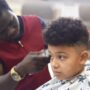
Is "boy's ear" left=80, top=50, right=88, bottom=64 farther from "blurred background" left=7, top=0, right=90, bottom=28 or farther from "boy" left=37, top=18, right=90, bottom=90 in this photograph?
"blurred background" left=7, top=0, right=90, bottom=28

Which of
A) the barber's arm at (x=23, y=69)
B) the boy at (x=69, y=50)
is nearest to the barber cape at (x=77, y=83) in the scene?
the boy at (x=69, y=50)

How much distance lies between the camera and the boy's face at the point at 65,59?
1.06 meters

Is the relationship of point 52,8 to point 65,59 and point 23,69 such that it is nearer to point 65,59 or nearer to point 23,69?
point 23,69

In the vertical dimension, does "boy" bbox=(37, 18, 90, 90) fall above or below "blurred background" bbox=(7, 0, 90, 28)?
above

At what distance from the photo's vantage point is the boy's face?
106 cm

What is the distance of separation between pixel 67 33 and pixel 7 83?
414 mm

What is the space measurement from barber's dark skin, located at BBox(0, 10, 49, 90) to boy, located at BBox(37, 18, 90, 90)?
0.13m

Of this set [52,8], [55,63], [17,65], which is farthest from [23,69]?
[52,8]

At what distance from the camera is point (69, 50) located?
1059 mm

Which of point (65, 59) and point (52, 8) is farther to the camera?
point (52, 8)

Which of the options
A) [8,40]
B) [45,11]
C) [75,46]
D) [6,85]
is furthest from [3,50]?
[45,11]

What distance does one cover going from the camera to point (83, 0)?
3062 millimetres

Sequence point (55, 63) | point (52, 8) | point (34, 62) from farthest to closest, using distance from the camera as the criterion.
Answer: point (52, 8) → point (34, 62) → point (55, 63)

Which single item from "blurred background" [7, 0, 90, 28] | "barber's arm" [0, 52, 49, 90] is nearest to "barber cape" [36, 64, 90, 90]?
"barber's arm" [0, 52, 49, 90]
